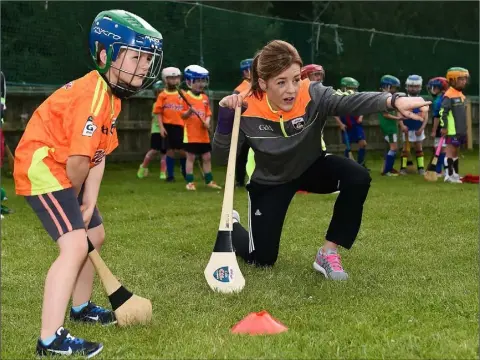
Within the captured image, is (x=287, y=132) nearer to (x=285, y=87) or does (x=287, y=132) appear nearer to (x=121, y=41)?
(x=285, y=87)

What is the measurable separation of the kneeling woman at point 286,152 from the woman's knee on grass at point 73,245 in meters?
1.71

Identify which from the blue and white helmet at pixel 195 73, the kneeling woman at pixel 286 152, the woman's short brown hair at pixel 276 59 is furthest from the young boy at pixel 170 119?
the woman's short brown hair at pixel 276 59

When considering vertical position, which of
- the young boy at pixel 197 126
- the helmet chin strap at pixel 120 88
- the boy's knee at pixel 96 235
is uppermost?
the helmet chin strap at pixel 120 88

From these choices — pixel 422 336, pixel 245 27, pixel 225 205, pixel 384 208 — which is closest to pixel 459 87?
pixel 384 208

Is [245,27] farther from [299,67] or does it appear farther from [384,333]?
[384,333]

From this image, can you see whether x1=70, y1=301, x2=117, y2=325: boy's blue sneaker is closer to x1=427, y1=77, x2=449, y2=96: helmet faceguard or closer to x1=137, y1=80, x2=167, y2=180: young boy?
x1=137, y1=80, x2=167, y2=180: young boy

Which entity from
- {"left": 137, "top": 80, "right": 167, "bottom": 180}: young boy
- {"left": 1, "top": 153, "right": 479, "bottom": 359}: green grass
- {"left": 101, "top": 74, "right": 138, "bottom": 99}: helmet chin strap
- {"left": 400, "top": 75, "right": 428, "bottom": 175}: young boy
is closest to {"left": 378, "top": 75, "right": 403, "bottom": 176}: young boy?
{"left": 400, "top": 75, "right": 428, "bottom": 175}: young boy

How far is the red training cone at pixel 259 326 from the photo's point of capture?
11.4 feet

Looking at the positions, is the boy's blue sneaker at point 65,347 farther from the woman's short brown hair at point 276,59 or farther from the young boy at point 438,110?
the young boy at point 438,110

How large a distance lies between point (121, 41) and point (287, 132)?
1.72m

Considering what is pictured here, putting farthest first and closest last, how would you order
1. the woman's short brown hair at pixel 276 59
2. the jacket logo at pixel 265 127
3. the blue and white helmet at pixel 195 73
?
the blue and white helmet at pixel 195 73
the jacket logo at pixel 265 127
the woman's short brown hair at pixel 276 59

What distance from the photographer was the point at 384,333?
338 centimetres

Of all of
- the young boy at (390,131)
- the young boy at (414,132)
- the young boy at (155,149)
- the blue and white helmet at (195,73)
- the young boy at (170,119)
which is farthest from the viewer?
the young boy at (414,132)

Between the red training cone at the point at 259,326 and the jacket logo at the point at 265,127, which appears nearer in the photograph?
the red training cone at the point at 259,326
